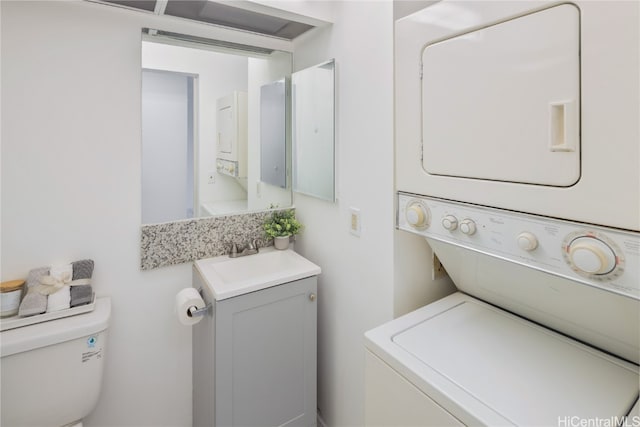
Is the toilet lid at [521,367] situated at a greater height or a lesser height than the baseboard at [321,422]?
greater

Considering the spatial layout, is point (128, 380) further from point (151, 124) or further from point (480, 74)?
point (480, 74)

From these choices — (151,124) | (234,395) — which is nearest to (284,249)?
(234,395)

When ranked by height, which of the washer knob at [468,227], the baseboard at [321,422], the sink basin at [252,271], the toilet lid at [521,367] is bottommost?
the baseboard at [321,422]

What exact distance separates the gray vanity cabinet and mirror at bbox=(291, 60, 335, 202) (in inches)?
21.9

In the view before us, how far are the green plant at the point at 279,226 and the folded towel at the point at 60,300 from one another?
3.33 feet

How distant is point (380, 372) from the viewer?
1062 mm

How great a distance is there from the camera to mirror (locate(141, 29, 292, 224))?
1.78 meters

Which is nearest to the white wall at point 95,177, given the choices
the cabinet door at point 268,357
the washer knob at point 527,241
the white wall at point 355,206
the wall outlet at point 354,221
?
the cabinet door at point 268,357

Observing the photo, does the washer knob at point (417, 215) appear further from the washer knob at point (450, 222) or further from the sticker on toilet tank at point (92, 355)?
the sticker on toilet tank at point (92, 355)

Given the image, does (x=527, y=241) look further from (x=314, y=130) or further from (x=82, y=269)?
(x=82, y=269)

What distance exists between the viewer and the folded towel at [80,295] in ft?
4.98

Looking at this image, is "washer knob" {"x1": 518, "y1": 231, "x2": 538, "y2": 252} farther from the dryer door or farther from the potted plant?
the potted plant

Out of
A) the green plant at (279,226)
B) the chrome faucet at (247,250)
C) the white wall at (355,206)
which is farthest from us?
the green plant at (279,226)

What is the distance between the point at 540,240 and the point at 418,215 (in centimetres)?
36
